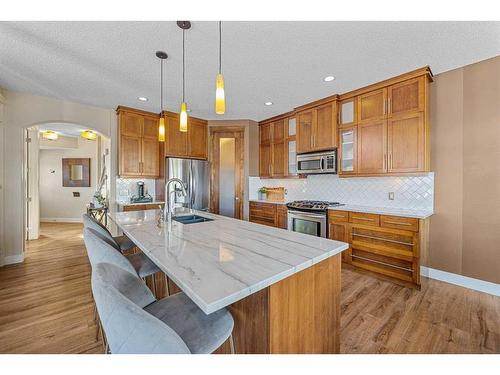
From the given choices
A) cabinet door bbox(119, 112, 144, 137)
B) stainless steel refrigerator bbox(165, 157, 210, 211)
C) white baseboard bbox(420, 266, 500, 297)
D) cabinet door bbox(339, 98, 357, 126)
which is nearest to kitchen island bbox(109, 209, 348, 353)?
white baseboard bbox(420, 266, 500, 297)

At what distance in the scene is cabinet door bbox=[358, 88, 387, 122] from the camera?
2896 mm

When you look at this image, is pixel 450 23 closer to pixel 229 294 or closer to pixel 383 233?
pixel 383 233

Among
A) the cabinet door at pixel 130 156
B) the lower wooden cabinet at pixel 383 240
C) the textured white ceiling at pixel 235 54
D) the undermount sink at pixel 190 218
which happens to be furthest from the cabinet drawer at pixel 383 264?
the cabinet door at pixel 130 156

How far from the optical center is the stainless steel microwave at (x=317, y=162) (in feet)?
11.1

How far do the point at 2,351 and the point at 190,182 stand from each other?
2.97 meters

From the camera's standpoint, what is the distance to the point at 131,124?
3938 mm

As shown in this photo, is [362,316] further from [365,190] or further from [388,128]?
[388,128]

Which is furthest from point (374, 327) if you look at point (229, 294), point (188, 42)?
point (188, 42)

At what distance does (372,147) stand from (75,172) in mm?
8069

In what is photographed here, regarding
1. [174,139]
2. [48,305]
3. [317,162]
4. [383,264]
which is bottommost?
[48,305]

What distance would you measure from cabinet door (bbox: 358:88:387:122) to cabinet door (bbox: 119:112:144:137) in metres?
3.58

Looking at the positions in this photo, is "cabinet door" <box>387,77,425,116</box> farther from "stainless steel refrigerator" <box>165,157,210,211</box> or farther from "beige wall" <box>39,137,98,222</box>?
"beige wall" <box>39,137,98,222</box>

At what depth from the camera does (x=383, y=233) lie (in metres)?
2.68

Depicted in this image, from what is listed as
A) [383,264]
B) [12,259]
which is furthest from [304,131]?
[12,259]
